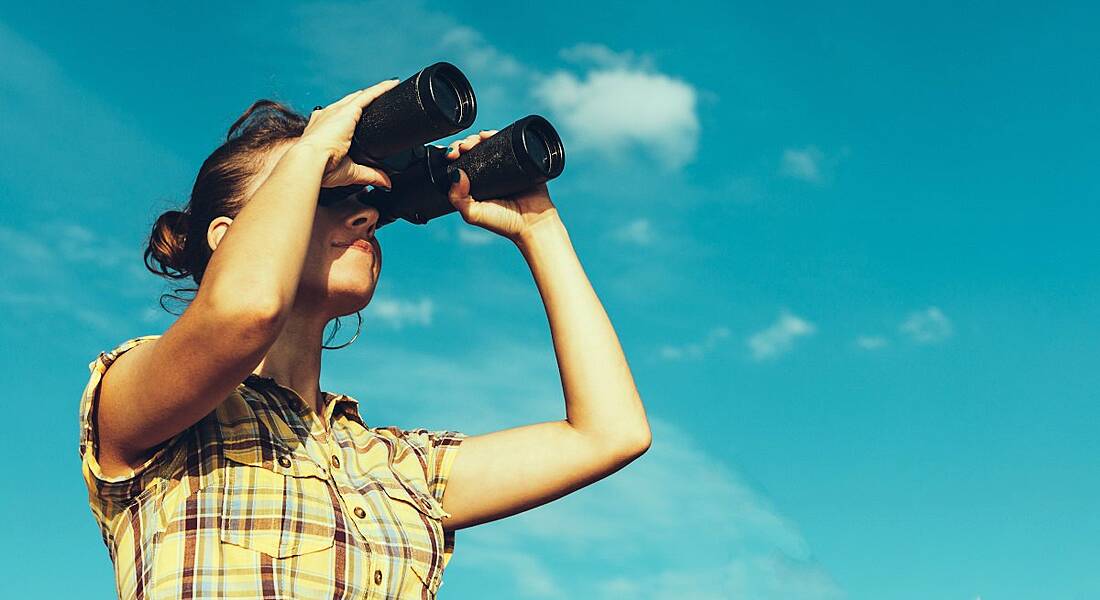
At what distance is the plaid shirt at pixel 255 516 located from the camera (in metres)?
1.90

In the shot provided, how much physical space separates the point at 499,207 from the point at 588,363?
0.44 m

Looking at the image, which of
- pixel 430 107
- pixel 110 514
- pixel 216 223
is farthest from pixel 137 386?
pixel 430 107

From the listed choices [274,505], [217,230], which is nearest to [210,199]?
[217,230]

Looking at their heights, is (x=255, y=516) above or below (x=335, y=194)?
below

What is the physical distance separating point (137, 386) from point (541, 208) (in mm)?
1189

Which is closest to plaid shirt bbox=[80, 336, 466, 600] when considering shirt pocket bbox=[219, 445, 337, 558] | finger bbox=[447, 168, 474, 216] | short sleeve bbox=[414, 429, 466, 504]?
shirt pocket bbox=[219, 445, 337, 558]

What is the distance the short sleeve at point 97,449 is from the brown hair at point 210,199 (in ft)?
1.69

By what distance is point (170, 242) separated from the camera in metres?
2.57

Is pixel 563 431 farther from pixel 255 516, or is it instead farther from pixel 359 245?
pixel 255 516

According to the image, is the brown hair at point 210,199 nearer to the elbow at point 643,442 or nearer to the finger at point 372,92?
the finger at point 372,92

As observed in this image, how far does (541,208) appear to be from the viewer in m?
2.80

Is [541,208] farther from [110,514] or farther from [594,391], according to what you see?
[110,514]

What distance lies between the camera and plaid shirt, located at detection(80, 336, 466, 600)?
1897 mm

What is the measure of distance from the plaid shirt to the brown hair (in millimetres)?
417
